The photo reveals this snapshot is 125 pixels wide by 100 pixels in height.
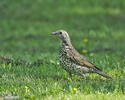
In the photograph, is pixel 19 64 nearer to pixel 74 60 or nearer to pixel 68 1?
pixel 74 60

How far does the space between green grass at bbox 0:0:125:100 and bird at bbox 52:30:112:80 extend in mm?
213

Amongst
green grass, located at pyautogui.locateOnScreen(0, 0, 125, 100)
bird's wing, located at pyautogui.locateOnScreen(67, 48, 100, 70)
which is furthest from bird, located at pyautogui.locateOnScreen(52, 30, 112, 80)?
green grass, located at pyautogui.locateOnScreen(0, 0, 125, 100)

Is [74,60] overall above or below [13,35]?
below

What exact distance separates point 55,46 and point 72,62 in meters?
5.87

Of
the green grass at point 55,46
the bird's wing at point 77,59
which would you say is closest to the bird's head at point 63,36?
the bird's wing at point 77,59

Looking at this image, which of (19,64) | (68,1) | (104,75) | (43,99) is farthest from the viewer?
(68,1)

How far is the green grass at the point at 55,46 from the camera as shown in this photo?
7.10 m

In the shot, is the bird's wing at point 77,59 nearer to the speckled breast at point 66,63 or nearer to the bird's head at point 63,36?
the speckled breast at point 66,63

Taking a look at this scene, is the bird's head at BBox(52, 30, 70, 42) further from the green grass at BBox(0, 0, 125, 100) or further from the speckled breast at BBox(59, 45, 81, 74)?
the green grass at BBox(0, 0, 125, 100)

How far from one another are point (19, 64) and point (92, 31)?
6.93 metres

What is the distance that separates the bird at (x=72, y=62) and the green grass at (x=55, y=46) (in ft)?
0.70

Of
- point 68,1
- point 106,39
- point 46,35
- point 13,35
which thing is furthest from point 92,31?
point 68,1

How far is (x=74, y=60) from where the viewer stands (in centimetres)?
831

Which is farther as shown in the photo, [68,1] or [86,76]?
[68,1]
